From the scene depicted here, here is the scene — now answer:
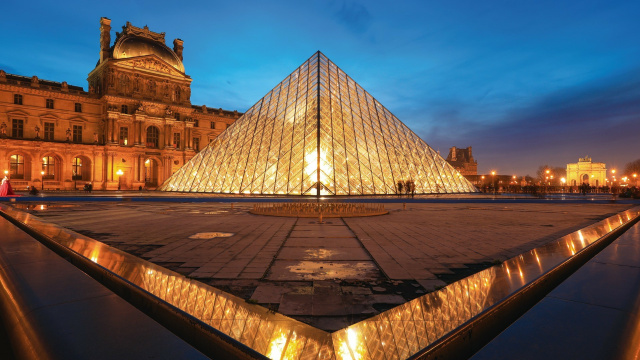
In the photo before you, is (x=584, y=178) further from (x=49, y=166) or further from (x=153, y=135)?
(x=49, y=166)

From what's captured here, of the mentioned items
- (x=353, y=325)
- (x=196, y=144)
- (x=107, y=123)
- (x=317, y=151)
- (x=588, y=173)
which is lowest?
(x=353, y=325)

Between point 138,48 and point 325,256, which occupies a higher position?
point 138,48

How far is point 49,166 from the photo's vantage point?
4962 cm

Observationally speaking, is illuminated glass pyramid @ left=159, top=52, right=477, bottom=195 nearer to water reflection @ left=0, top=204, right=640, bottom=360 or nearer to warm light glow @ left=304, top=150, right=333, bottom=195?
warm light glow @ left=304, top=150, right=333, bottom=195

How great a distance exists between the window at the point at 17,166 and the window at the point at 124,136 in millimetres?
12725

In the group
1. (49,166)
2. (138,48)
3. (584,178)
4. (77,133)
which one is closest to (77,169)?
(49,166)

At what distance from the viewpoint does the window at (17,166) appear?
46.8 meters

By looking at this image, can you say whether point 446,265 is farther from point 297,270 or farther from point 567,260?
point 297,270

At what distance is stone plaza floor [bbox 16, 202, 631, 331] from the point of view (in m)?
3.64

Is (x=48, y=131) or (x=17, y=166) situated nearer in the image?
(x=17, y=166)

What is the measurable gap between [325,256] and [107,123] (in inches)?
2225

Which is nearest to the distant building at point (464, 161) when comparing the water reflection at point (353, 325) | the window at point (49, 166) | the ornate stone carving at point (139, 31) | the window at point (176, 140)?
the window at point (176, 140)

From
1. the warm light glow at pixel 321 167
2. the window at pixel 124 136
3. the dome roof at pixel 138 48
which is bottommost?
the warm light glow at pixel 321 167

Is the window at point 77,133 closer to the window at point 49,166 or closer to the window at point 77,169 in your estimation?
the window at point 77,169
